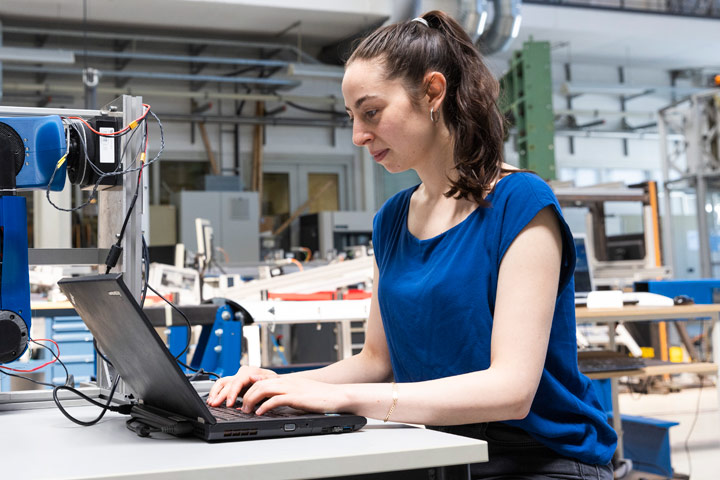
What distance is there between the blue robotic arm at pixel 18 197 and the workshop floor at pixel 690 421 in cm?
266

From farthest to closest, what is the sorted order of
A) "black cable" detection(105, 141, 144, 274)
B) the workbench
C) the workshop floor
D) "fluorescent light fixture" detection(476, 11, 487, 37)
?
1. "fluorescent light fixture" detection(476, 11, 487, 37)
2. the workshop floor
3. the workbench
4. "black cable" detection(105, 141, 144, 274)

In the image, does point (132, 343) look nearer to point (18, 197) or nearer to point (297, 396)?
point (297, 396)

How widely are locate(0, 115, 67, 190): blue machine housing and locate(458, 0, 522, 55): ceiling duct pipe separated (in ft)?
21.1

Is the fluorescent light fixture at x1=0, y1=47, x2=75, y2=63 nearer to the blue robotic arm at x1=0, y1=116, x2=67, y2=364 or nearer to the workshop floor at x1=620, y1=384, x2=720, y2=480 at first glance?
the workshop floor at x1=620, y1=384, x2=720, y2=480

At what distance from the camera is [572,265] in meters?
1.12

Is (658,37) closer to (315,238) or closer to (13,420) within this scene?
(315,238)

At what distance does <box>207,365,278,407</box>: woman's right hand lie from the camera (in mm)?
1065

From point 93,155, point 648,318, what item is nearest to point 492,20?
point 648,318

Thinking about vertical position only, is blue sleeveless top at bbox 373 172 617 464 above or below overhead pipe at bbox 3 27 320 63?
below

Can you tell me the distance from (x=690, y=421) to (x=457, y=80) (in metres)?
4.38

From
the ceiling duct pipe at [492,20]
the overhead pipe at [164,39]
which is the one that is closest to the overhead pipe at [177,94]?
the overhead pipe at [164,39]

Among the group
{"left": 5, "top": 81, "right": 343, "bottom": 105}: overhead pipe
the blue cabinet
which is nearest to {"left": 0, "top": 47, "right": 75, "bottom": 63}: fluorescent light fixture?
{"left": 5, "top": 81, "right": 343, "bottom": 105}: overhead pipe

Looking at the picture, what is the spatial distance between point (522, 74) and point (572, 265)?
534 cm

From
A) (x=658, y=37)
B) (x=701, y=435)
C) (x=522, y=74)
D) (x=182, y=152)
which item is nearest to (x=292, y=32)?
(x=182, y=152)
